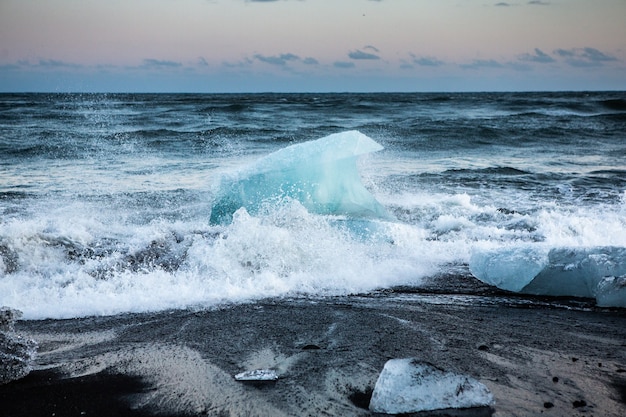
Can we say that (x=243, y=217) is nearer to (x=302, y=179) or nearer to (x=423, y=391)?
(x=302, y=179)

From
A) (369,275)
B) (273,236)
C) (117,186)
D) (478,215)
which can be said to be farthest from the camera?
(117,186)

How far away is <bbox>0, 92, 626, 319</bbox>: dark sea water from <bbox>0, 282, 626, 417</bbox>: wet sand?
446mm

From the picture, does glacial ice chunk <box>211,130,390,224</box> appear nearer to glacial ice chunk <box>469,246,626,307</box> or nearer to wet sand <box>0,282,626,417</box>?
glacial ice chunk <box>469,246,626,307</box>

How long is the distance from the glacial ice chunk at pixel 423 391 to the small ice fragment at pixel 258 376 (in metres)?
0.54

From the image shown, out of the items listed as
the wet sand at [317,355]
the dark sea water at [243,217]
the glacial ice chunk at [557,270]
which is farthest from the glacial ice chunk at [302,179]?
the wet sand at [317,355]

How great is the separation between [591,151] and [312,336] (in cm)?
1379

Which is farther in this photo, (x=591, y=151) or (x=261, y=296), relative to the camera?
(x=591, y=151)

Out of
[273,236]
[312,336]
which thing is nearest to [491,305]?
[312,336]

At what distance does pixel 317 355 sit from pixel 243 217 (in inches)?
101

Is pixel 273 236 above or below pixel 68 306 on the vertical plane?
above

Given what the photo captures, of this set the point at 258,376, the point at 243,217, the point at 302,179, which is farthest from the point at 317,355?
the point at 302,179

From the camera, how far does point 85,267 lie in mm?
4781

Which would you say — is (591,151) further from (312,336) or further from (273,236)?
(312,336)

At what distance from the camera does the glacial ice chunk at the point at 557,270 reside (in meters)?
4.28
